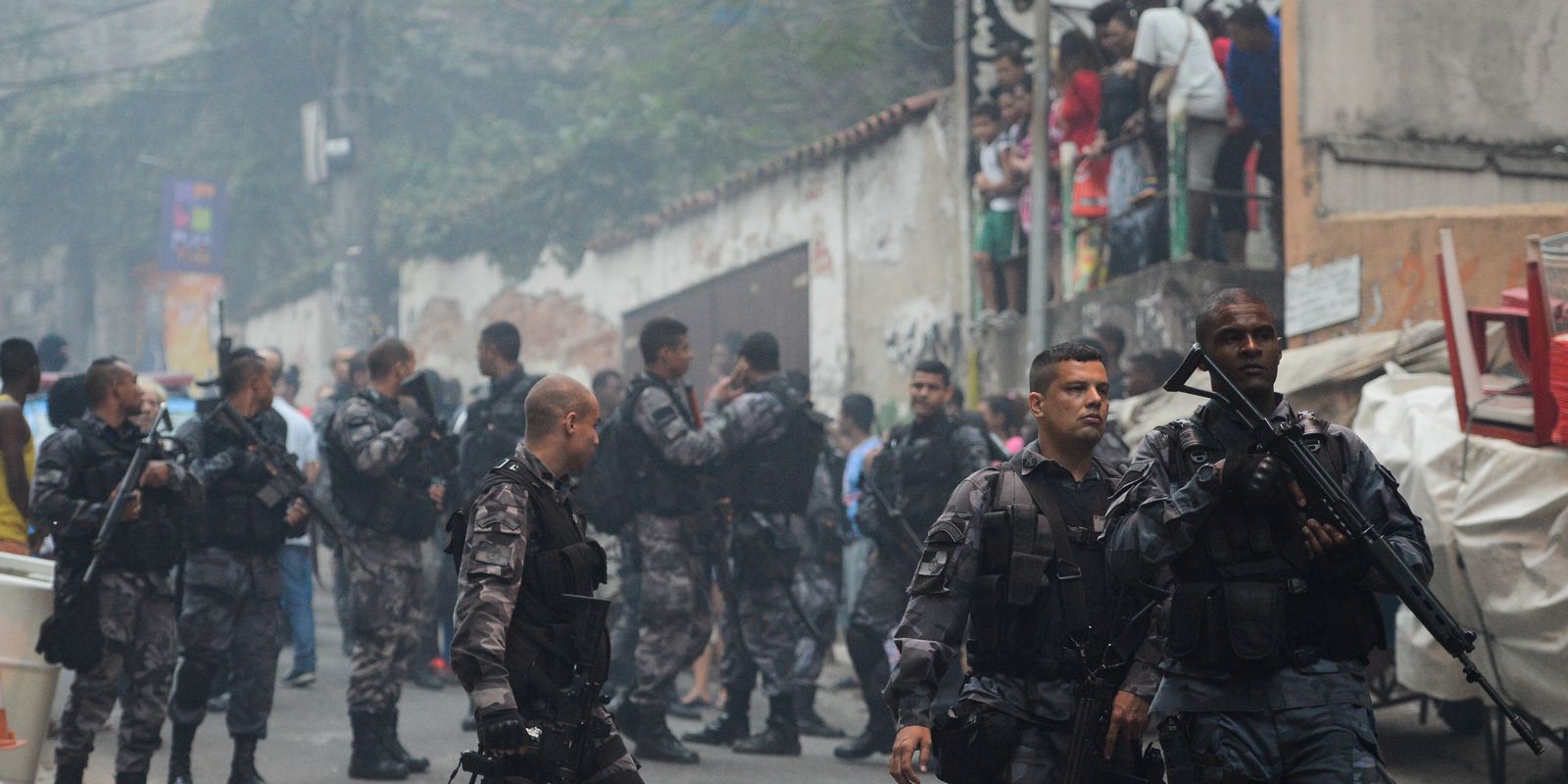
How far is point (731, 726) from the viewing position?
9.02 meters

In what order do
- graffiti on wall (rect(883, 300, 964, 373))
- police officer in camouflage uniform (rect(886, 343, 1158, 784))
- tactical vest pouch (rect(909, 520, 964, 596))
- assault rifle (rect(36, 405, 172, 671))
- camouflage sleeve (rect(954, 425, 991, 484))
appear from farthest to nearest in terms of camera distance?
1. graffiti on wall (rect(883, 300, 964, 373))
2. camouflage sleeve (rect(954, 425, 991, 484))
3. assault rifle (rect(36, 405, 172, 671))
4. tactical vest pouch (rect(909, 520, 964, 596))
5. police officer in camouflage uniform (rect(886, 343, 1158, 784))

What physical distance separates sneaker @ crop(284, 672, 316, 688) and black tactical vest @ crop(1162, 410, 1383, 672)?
26.0 feet

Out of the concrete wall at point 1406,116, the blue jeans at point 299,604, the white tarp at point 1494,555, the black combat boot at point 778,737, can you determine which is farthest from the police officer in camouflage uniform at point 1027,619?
the blue jeans at point 299,604

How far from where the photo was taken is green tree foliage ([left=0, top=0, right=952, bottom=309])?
2364 centimetres

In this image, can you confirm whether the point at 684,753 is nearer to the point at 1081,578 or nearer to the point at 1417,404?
the point at 1417,404

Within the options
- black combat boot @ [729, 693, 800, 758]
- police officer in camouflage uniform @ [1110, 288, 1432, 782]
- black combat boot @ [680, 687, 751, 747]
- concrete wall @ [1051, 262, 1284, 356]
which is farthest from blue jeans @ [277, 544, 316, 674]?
police officer in camouflage uniform @ [1110, 288, 1432, 782]

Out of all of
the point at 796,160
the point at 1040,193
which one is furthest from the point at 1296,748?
the point at 796,160

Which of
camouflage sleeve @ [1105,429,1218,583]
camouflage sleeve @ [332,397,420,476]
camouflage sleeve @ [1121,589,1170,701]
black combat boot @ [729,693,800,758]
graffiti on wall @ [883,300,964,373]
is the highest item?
graffiti on wall @ [883,300,964,373]

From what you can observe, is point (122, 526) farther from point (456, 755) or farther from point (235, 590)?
point (456, 755)

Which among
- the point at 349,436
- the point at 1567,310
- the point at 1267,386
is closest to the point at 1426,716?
the point at 1567,310

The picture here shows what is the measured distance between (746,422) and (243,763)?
9.08 ft

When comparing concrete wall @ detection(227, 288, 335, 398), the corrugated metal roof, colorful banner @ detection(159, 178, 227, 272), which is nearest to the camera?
the corrugated metal roof

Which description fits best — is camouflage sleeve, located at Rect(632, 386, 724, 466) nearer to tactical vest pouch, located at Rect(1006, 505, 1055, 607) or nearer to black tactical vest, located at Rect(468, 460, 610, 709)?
black tactical vest, located at Rect(468, 460, 610, 709)

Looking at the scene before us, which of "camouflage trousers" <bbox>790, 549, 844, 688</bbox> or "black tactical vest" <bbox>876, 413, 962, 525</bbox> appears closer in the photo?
"black tactical vest" <bbox>876, 413, 962, 525</bbox>
